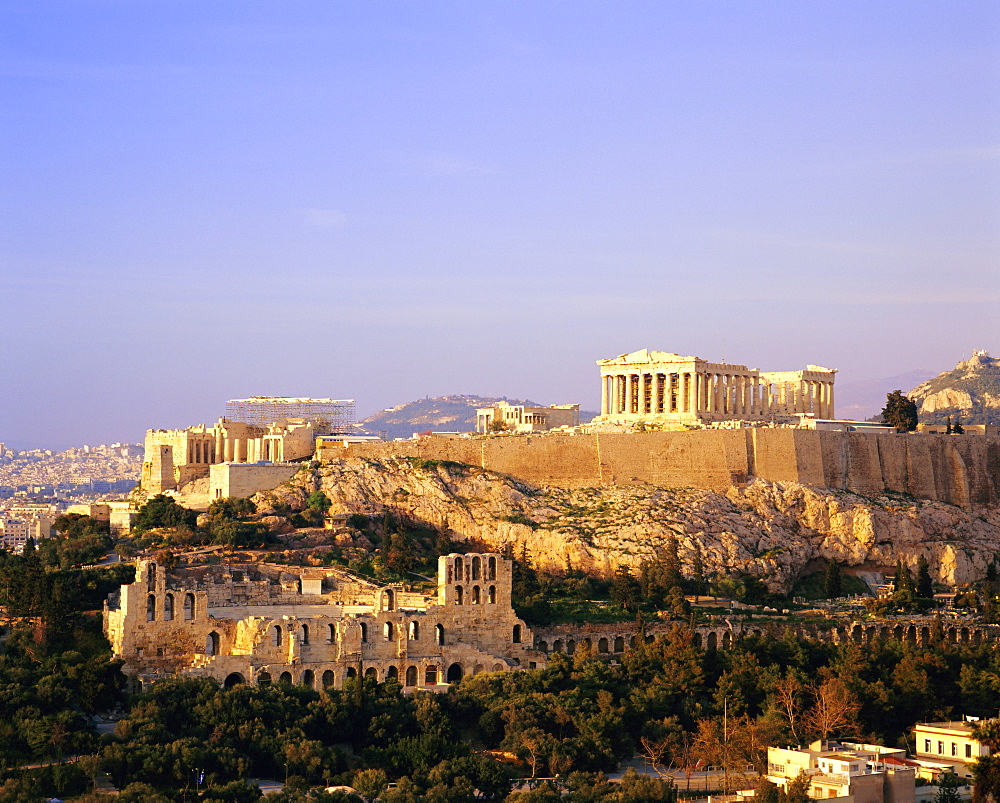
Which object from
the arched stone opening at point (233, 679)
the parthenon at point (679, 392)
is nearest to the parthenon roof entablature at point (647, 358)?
the parthenon at point (679, 392)

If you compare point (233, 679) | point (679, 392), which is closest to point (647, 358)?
point (679, 392)

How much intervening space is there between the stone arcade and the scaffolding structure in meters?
37.1

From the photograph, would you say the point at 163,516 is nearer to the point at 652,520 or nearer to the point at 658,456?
the point at 652,520

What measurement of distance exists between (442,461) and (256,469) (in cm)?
946

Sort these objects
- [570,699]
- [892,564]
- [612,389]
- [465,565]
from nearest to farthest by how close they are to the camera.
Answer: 1. [570,699]
2. [465,565]
3. [892,564]
4. [612,389]

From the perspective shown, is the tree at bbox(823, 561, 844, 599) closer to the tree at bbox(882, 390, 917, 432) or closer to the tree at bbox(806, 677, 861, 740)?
the tree at bbox(882, 390, 917, 432)

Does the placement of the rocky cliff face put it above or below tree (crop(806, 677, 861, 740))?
above

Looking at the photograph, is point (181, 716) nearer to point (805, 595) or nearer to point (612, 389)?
point (805, 595)

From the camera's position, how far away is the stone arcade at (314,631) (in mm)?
59281

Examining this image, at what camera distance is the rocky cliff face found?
8269cm

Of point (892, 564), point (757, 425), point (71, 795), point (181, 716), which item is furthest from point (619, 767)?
point (757, 425)

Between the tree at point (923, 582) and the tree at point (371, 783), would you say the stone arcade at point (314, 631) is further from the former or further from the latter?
the tree at point (923, 582)

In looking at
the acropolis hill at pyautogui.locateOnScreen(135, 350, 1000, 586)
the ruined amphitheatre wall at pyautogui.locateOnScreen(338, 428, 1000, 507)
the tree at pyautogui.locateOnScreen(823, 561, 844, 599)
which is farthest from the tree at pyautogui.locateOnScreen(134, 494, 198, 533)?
the tree at pyautogui.locateOnScreen(823, 561, 844, 599)

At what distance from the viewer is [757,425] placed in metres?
96.2
